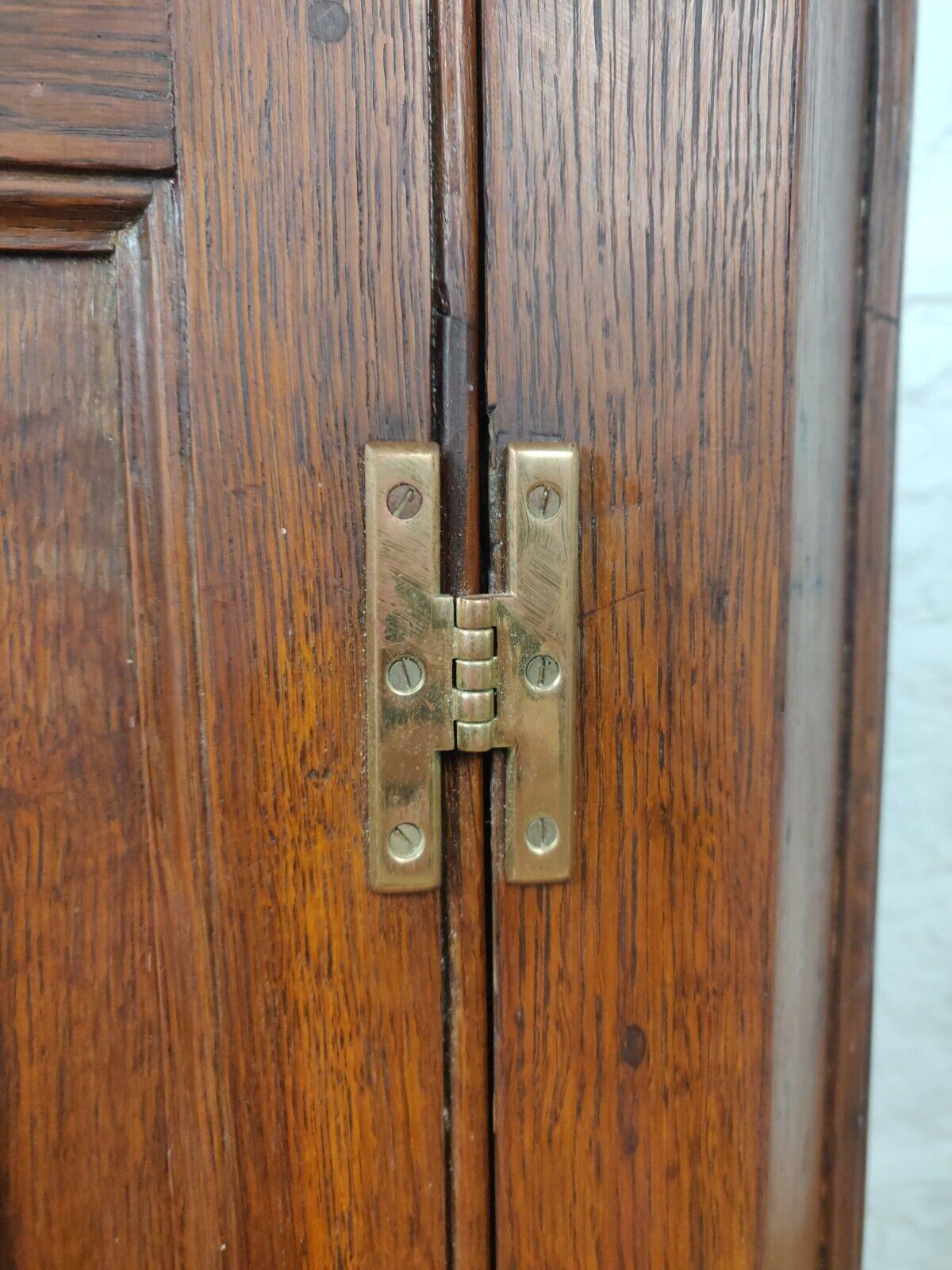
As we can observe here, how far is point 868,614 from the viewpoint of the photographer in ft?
1.17

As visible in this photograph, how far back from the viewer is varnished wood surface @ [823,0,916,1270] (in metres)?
0.34

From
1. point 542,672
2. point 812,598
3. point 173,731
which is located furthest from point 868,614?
point 173,731

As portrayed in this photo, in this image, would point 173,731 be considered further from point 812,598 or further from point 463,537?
point 812,598

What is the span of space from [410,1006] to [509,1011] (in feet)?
0.13

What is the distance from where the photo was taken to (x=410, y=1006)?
0.34m

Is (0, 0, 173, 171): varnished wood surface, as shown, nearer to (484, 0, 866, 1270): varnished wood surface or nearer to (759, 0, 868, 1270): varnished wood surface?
(484, 0, 866, 1270): varnished wood surface

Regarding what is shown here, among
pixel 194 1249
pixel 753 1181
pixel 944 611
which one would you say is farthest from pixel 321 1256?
pixel 944 611

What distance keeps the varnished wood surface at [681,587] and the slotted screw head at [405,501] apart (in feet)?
0.14

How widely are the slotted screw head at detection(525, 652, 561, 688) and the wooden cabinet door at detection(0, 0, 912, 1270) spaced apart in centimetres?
2

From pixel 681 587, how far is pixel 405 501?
0.37 feet

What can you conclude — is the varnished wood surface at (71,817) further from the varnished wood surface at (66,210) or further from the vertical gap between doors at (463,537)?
the vertical gap between doors at (463,537)

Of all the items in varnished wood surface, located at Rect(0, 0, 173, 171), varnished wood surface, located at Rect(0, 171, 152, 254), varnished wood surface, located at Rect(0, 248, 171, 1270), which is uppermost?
varnished wood surface, located at Rect(0, 0, 173, 171)

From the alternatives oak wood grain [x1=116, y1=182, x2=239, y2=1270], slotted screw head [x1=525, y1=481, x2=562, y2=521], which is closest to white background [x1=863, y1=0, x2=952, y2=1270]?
slotted screw head [x1=525, y1=481, x2=562, y2=521]

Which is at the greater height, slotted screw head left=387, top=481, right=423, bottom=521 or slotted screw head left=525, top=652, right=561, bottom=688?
slotted screw head left=387, top=481, right=423, bottom=521
